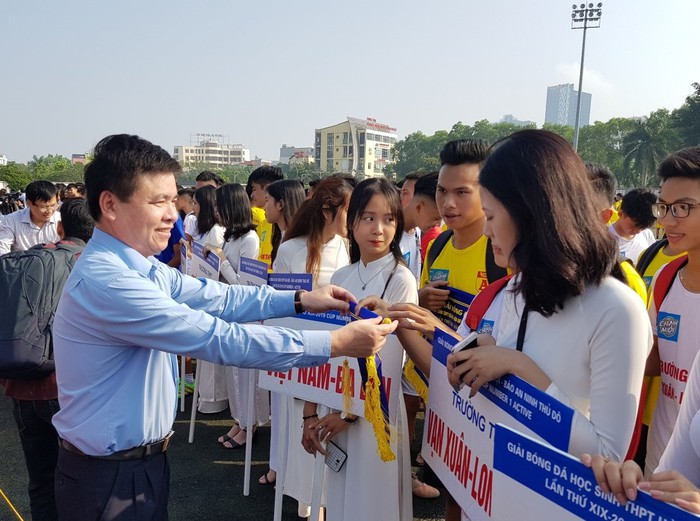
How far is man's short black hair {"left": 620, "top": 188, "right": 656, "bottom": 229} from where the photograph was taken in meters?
4.69

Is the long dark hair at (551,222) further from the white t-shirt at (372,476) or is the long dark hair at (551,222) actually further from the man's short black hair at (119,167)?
the man's short black hair at (119,167)

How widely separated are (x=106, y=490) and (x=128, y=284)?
72 centimetres

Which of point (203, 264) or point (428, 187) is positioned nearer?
point (203, 264)

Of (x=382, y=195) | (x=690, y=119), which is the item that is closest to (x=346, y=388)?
(x=382, y=195)

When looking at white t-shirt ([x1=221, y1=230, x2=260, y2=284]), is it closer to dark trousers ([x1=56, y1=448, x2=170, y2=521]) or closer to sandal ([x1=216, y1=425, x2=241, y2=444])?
sandal ([x1=216, y1=425, x2=241, y2=444])

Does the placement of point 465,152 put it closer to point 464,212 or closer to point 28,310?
point 464,212

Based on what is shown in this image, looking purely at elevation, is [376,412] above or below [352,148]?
below

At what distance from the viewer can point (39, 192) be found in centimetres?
571

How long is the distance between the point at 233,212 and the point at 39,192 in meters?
2.64

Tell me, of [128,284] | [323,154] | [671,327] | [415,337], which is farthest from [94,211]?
[323,154]

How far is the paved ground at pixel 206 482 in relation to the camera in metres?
3.28

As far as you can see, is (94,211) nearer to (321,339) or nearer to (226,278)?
(321,339)

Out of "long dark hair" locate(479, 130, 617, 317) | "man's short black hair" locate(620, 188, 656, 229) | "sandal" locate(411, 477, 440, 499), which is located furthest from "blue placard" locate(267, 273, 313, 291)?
"man's short black hair" locate(620, 188, 656, 229)

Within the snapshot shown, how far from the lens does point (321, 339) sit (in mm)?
1747
